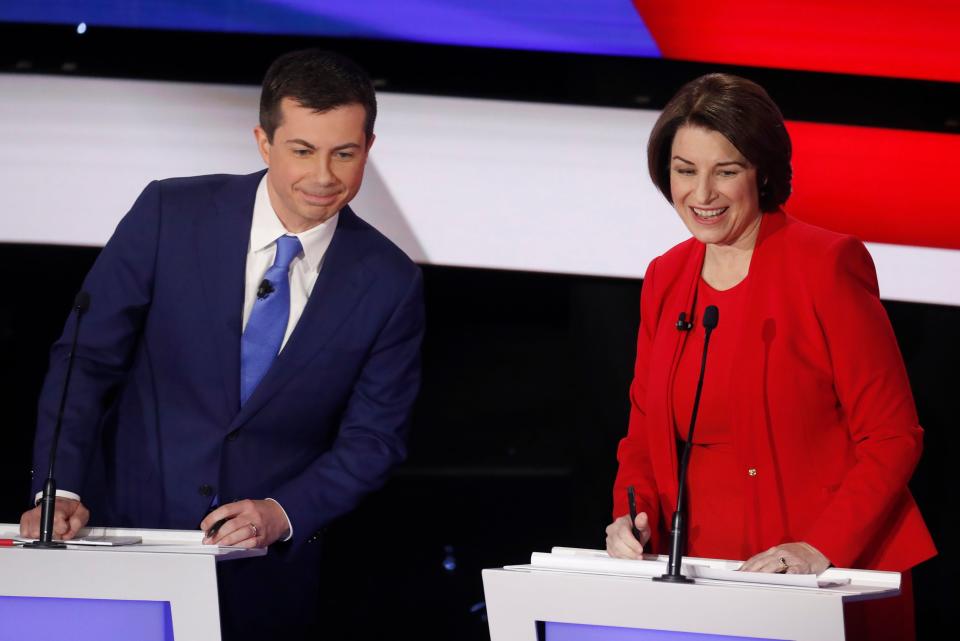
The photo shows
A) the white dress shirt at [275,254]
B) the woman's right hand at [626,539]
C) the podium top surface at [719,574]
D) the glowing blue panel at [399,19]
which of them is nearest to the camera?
the podium top surface at [719,574]

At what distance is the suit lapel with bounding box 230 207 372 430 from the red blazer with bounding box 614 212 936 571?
29.7 inches

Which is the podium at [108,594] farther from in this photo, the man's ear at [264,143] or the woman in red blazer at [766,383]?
the man's ear at [264,143]

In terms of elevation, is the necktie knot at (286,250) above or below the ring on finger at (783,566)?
above

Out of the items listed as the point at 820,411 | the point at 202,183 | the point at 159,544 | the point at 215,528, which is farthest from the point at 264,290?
the point at 820,411

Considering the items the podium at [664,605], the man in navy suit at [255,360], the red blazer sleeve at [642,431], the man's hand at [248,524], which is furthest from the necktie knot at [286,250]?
the podium at [664,605]

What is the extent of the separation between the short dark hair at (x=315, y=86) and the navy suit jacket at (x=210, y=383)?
219mm

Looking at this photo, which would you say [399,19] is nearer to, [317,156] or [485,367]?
[317,156]

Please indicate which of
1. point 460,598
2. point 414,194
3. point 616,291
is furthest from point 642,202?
point 460,598

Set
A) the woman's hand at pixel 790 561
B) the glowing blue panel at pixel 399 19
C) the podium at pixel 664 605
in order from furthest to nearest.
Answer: the glowing blue panel at pixel 399 19 → the woman's hand at pixel 790 561 → the podium at pixel 664 605

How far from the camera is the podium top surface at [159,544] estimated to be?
2092 mm

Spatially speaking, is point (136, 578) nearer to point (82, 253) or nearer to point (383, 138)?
point (383, 138)

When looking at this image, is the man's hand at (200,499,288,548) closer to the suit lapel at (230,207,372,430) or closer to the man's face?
the suit lapel at (230,207,372,430)

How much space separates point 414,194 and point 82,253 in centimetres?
116

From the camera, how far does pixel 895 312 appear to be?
357 centimetres
